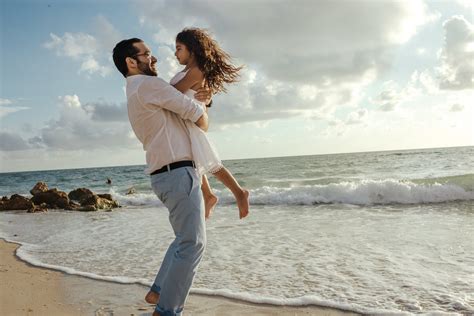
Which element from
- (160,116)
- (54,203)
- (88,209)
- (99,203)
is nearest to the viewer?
(160,116)

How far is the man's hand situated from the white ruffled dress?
3 cm

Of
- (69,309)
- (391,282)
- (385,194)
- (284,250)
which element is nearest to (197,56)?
(69,309)

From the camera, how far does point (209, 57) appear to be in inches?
104

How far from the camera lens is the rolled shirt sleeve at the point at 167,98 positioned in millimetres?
2516

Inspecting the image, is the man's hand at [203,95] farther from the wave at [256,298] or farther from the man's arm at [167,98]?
the wave at [256,298]

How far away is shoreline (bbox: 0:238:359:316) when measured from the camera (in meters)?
3.59

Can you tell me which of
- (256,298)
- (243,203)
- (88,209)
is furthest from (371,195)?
(243,203)

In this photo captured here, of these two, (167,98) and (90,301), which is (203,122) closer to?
(167,98)

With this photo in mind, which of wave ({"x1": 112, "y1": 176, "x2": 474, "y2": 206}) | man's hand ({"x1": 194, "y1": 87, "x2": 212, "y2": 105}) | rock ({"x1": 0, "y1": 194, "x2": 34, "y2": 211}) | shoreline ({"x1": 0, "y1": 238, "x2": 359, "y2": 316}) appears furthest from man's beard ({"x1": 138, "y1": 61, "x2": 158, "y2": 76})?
rock ({"x1": 0, "y1": 194, "x2": 34, "y2": 211})

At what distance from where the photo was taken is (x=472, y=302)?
367cm

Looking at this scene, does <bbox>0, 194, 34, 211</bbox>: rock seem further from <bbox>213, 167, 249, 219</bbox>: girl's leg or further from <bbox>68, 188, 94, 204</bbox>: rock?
<bbox>213, 167, 249, 219</bbox>: girl's leg

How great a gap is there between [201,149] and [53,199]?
1321 cm

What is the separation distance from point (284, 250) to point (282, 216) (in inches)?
157

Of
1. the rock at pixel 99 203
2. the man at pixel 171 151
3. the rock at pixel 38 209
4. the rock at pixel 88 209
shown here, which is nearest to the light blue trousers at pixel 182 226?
the man at pixel 171 151
